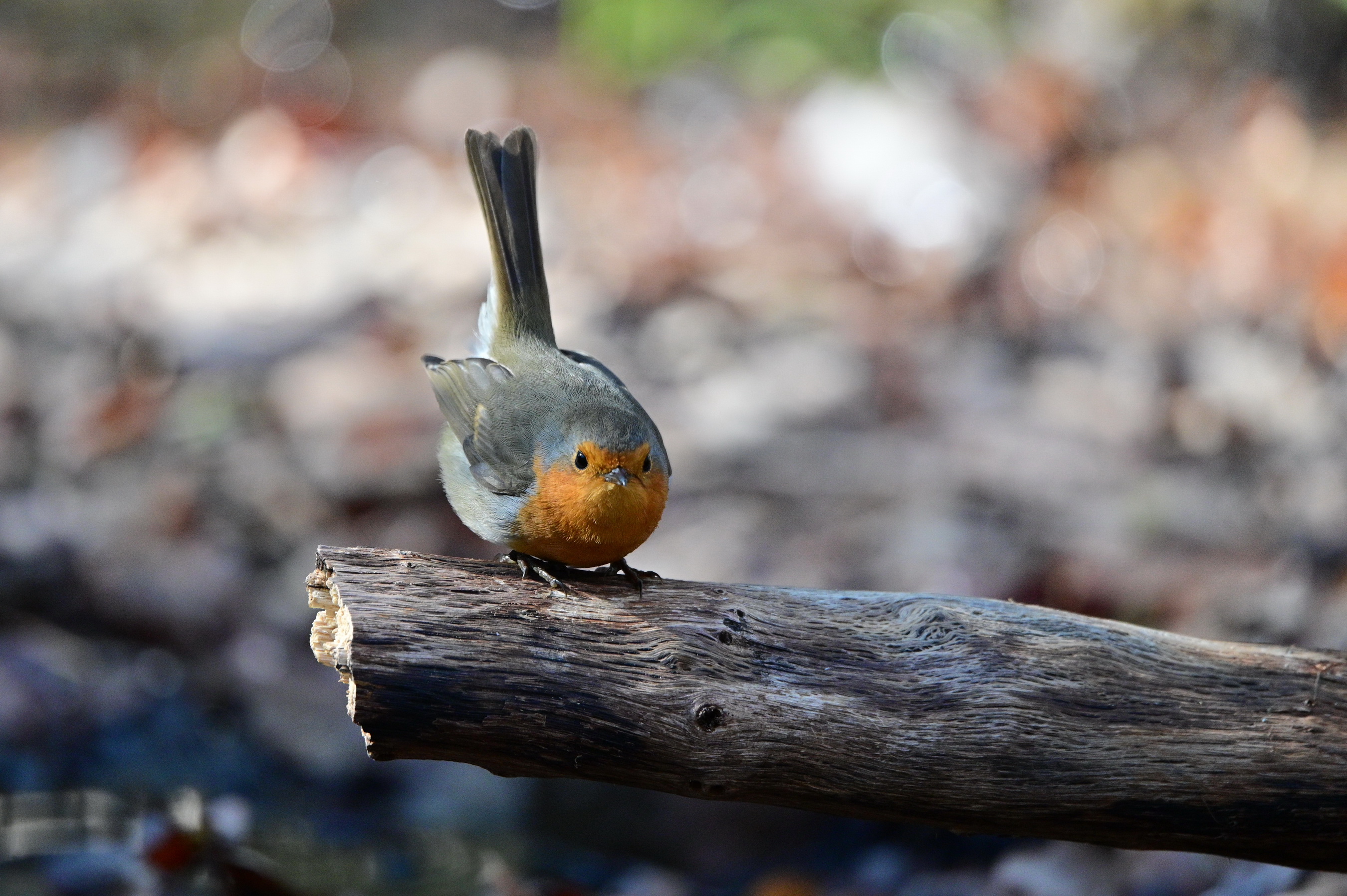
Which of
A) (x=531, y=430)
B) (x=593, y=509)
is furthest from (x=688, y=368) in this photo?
(x=593, y=509)

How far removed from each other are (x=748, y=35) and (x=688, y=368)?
12.0 ft

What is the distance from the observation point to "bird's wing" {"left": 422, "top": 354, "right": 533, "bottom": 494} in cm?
338

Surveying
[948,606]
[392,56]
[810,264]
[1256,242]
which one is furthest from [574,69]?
[948,606]

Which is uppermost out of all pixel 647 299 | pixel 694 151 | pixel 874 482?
pixel 694 151

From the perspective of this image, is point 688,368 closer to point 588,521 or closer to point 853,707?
point 588,521

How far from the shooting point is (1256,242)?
22.5ft

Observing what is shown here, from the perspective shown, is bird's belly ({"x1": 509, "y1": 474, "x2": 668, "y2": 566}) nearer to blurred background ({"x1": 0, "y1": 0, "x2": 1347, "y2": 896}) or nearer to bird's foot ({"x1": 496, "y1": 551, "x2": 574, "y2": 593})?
bird's foot ({"x1": 496, "y1": 551, "x2": 574, "y2": 593})

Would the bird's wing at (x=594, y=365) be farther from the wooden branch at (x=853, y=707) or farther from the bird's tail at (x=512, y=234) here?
the wooden branch at (x=853, y=707)

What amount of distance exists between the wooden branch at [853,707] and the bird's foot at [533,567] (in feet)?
0.28

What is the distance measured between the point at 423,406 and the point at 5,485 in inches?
80.9

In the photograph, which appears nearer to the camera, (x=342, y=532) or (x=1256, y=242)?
(x=342, y=532)

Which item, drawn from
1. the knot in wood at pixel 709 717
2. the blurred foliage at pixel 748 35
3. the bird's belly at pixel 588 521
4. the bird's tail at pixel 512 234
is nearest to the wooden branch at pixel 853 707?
the knot in wood at pixel 709 717

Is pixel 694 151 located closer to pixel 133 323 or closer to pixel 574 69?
pixel 574 69

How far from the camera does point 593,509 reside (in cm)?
313
